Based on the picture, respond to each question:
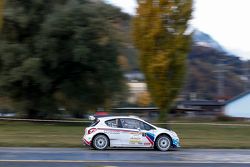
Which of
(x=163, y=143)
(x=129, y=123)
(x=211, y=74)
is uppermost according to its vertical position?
(x=211, y=74)

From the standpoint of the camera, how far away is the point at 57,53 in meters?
35.5

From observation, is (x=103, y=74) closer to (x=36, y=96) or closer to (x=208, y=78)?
(x=36, y=96)

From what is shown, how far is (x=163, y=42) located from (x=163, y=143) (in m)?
7.89

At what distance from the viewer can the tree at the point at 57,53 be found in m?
35.1

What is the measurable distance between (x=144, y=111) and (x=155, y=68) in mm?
50846

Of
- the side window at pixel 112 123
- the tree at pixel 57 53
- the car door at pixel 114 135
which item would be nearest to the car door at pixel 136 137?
the car door at pixel 114 135

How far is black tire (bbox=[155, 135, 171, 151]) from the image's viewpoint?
20547 mm

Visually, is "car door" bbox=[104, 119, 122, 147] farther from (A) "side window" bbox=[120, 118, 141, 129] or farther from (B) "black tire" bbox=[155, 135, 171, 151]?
(B) "black tire" bbox=[155, 135, 171, 151]

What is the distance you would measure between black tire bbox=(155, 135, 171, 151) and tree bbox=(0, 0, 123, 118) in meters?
15.1

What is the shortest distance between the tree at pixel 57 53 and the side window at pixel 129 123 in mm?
14421

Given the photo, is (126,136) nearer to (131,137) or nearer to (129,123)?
Result: (131,137)

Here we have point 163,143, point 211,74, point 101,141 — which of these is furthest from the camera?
Answer: point 211,74

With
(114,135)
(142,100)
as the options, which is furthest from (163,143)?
(142,100)

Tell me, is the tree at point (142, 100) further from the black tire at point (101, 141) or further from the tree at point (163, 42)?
the black tire at point (101, 141)
